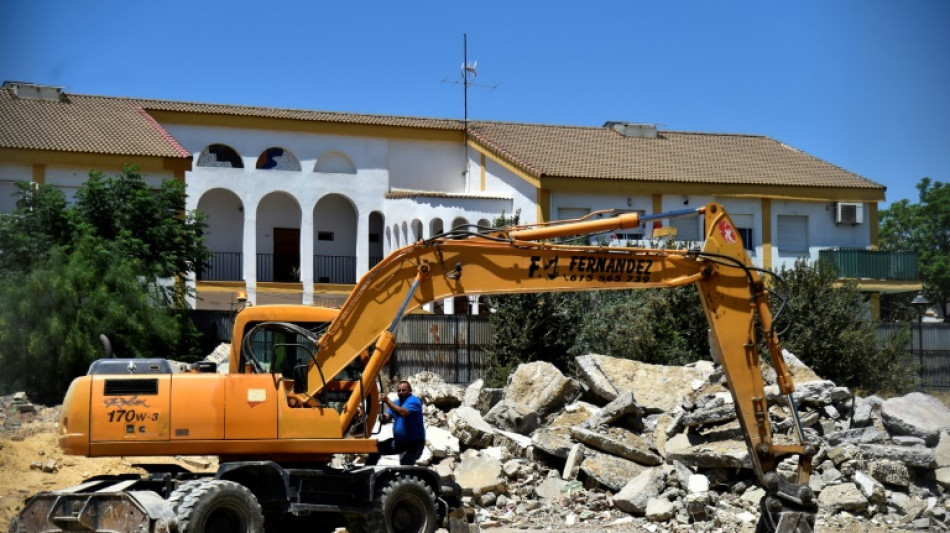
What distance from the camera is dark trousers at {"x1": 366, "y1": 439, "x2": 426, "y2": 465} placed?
14.8 m

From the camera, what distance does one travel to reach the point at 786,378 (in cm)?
1449

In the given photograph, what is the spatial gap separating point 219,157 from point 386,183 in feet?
18.6

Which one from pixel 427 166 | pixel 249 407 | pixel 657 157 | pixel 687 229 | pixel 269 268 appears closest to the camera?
pixel 249 407

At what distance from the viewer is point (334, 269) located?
136 ft

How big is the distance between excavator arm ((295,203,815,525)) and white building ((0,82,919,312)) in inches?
871

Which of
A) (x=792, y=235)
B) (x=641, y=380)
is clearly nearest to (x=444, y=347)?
(x=641, y=380)

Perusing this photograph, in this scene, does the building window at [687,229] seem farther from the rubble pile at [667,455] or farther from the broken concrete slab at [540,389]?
the broken concrete slab at [540,389]

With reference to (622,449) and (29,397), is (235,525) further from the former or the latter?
(29,397)

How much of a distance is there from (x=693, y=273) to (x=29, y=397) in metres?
17.2

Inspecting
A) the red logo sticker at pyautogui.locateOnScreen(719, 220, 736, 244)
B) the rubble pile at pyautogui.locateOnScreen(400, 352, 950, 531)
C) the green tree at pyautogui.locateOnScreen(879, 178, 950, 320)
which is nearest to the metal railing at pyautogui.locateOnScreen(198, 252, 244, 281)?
the rubble pile at pyautogui.locateOnScreen(400, 352, 950, 531)

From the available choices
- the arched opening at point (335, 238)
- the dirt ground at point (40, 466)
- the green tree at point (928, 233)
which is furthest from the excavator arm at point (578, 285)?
the green tree at point (928, 233)

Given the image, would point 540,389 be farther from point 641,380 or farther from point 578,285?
point 578,285

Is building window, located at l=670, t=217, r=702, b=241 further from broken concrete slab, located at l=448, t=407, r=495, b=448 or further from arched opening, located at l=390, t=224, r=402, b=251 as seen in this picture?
broken concrete slab, located at l=448, t=407, r=495, b=448

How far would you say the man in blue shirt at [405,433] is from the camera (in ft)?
48.7
